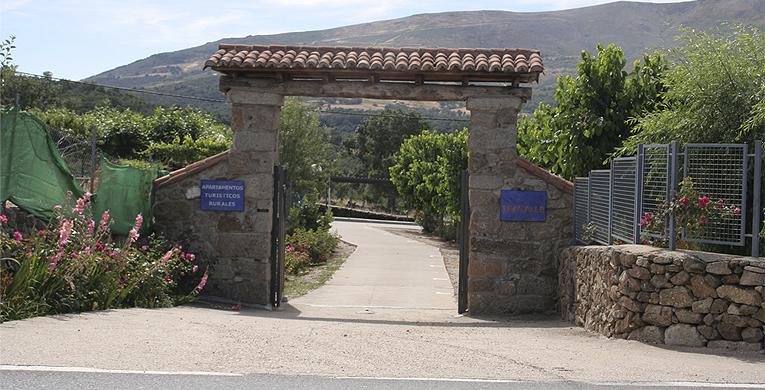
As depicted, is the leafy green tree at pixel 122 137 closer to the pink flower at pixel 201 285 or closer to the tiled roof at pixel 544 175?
the pink flower at pixel 201 285

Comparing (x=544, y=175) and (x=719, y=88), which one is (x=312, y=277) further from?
(x=719, y=88)

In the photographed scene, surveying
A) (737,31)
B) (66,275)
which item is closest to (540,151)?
(737,31)

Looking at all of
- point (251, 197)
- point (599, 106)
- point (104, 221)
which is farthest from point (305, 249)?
point (599, 106)

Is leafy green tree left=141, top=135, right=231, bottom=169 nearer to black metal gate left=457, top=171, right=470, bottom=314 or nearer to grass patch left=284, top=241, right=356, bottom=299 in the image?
grass patch left=284, top=241, right=356, bottom=299

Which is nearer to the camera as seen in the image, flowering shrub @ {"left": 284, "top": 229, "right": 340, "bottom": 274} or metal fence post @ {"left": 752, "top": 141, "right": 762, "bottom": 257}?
metal fence post @ {"left": 752, "top": 141, "right": 762, "bottom": 257}

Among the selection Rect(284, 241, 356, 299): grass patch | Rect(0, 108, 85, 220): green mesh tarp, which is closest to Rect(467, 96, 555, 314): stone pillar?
Rect(284, 241, 356, 299): grass patch

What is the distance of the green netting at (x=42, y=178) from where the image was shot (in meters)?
6.32

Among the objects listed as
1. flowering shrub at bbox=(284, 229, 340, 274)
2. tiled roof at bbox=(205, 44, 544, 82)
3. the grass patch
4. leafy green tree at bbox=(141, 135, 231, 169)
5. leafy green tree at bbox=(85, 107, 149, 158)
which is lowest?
the grass patch

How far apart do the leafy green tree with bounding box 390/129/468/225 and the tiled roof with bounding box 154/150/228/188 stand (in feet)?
39.0

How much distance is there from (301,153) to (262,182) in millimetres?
17871

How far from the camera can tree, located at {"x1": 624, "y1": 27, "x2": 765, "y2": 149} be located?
253 inches

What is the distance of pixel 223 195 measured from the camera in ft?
28.2

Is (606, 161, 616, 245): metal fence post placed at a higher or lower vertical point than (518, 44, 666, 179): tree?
lower

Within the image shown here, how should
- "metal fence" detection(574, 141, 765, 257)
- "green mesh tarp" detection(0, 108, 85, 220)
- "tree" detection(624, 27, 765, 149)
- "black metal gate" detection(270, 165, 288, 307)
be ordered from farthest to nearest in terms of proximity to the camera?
"black metal gate" detection(270, 165, 288, 307) < "tree" detection(624, 27, 765, 149) < "green mesh tarp" detection(0, 108, 85, 220) < "metal fence" detection(574, 141, 765, 257)
